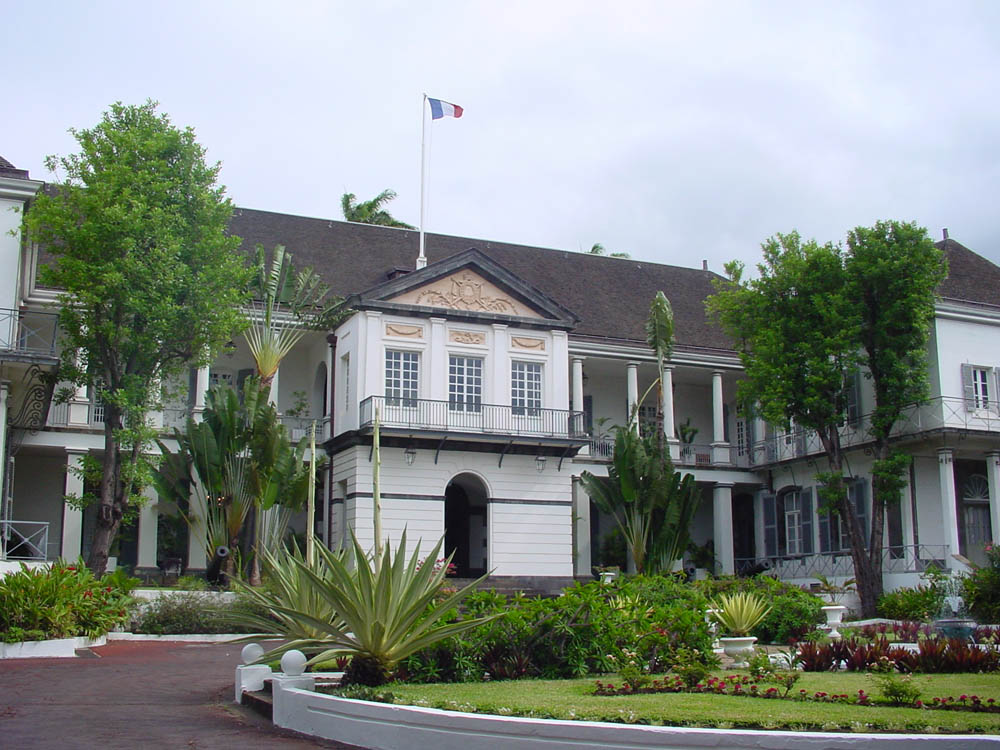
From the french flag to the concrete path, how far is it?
55.5ft

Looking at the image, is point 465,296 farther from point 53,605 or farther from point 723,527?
point 53,605

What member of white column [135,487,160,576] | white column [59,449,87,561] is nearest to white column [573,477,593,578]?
white column [135,487,160,576]

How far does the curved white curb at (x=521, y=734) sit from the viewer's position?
7.04 meters

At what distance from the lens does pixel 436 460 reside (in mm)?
26328

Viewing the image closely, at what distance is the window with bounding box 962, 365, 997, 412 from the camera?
26.7 metres

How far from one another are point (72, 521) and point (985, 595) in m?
19.8

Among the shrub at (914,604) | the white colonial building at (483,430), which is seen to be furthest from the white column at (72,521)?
the shrub at (914,604)

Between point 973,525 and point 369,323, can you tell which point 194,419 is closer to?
point 369,323

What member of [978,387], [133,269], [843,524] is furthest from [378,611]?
[978,387]

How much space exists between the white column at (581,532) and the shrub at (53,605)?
14.2 meters

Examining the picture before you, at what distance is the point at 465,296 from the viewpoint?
27.5 m

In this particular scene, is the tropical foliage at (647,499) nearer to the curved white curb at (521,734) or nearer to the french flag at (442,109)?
the french flag at (442,109)

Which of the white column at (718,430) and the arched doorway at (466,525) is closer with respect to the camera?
the arched doorway at (466,525)

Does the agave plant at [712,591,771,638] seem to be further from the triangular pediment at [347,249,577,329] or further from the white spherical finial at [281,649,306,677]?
the triangular pediment at [347,249,577,329]
